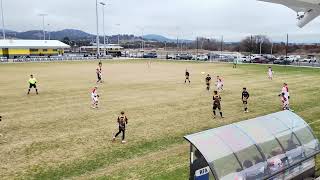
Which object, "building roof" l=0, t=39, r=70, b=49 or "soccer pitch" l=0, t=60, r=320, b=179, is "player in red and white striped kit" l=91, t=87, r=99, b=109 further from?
"building roof" l=0, t=39, r=70, b=49

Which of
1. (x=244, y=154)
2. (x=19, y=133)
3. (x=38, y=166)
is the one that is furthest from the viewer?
(x=19, y=133)

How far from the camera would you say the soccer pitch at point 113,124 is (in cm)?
1459

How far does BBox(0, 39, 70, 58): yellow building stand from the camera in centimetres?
10988

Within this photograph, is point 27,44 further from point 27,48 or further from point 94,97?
point 94,97

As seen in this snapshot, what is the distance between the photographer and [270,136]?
1164 centimetres

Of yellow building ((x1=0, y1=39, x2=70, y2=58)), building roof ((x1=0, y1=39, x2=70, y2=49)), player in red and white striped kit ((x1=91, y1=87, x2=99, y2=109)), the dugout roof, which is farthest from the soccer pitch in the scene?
building roof ((x1=0, y1=39, x2=70, y2=49))

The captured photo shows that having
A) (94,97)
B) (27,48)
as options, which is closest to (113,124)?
(94,97)

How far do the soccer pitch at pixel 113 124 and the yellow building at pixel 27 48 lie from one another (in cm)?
7650

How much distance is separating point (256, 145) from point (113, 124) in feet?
38.1

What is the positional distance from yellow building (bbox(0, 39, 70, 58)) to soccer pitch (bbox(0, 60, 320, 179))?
76499 mm

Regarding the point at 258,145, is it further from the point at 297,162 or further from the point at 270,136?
the point at 297,162

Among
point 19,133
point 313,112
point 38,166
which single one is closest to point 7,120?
point 19,133

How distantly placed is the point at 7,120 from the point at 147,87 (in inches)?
671

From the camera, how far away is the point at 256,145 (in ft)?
36.3
